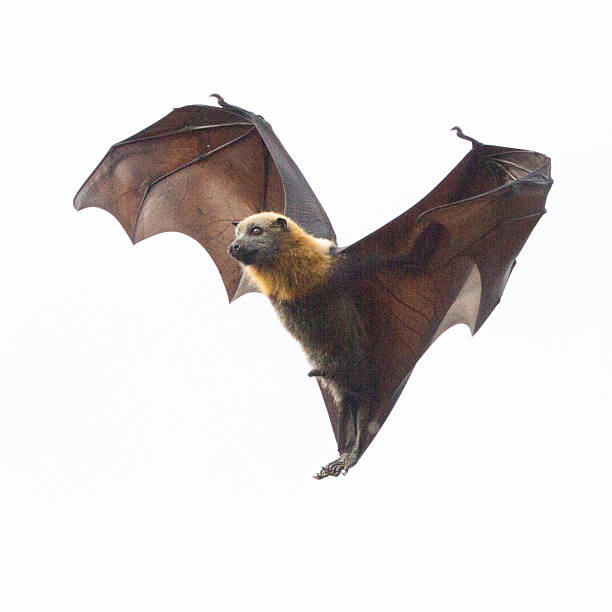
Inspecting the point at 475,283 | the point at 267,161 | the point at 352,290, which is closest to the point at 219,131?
the point at 267,161

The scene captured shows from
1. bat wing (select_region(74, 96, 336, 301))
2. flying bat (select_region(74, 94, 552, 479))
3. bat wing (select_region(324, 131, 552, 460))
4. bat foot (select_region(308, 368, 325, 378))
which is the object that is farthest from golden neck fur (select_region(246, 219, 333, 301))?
bat wing (select_region(74, 96, 336, 301))

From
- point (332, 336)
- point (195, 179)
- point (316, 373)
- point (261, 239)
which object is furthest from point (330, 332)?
point (195, 179)

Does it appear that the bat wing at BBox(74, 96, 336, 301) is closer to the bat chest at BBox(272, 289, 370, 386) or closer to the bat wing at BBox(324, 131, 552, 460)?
the bat chest at BBox(272, 289, 370, 386)

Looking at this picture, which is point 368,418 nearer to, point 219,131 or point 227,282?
point 227,282

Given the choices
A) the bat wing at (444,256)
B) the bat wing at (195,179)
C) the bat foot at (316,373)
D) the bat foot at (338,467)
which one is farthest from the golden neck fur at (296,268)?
the bat foot at (338,467)

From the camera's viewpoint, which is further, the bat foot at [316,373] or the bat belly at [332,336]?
the bat foot at [316,373]

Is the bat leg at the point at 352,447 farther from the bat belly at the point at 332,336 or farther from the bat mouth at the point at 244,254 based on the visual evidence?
the bat mouth at the point at 244,254
